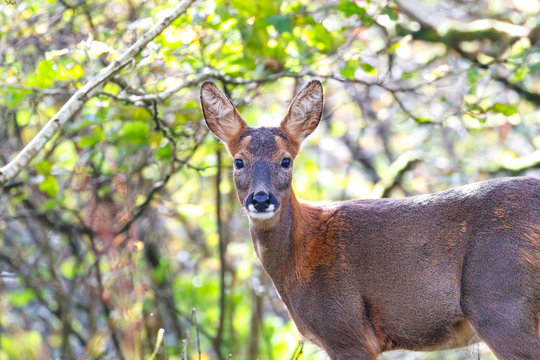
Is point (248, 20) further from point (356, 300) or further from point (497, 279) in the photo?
point (497, 279)

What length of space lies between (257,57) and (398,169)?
81.5 inches

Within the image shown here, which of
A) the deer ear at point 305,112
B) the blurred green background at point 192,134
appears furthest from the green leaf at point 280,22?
the deer ear at point 305,112

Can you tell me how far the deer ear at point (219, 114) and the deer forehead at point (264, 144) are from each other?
123 mm

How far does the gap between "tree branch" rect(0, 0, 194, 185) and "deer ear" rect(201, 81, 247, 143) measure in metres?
0.61

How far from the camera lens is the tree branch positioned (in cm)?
535

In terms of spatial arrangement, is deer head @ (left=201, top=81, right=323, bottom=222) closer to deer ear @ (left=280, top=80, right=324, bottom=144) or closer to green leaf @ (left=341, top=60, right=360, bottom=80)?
deer ear @ (left=280, top=80, right=324, bottom=144)

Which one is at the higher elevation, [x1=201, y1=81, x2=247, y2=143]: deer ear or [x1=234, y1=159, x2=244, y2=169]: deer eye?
[x1=201, y1=81, x2=247, y2=143]: deer ear

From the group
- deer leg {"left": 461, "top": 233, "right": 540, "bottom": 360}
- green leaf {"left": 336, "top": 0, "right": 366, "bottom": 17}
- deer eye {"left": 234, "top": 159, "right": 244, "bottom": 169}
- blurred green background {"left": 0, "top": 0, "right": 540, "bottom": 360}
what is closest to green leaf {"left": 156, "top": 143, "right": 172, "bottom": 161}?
blurred green background {"left": 0, "top": 0, "right": 540, "bottom": 360}

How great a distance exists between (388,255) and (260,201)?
1024mm

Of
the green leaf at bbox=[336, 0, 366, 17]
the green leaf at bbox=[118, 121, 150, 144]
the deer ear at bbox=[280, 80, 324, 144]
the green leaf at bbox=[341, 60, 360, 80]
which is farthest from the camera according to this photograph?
the green leaf at bbox=[118, 121, 150, 144]

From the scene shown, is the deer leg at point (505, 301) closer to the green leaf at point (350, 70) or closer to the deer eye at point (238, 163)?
the deer eye at point (238, 163)

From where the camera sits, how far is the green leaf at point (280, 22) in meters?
6.50

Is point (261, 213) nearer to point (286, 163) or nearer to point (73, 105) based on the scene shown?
point (286, 163)

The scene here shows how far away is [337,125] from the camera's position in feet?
36.3
